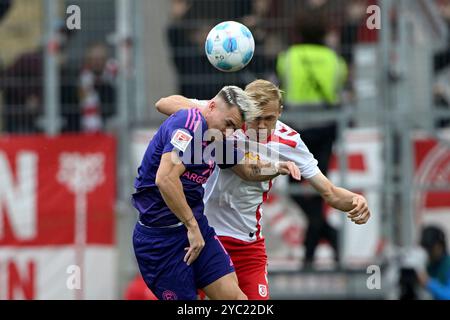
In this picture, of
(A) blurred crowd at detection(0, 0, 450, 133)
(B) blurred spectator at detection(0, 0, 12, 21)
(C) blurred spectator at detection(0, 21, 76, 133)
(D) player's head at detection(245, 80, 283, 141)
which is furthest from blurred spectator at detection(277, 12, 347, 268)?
(D) player's head at detection(245, 80, 283, 141)

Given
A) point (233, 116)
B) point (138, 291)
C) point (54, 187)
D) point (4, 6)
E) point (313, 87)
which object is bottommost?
point (138, 291)

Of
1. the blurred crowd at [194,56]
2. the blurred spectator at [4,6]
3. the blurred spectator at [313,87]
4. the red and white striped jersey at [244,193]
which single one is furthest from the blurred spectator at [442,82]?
the red and white striped jersey at [244,193]

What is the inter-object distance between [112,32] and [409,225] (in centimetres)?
407

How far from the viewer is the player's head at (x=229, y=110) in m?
8.71

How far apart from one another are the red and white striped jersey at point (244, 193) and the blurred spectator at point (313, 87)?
3.99 meters

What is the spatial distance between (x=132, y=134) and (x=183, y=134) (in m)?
5.46

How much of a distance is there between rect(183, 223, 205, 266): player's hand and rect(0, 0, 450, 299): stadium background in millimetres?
5052

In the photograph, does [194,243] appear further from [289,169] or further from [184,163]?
[289,169]

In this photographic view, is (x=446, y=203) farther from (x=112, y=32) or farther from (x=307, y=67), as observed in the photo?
(x=112, y=32)

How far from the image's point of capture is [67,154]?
14.2 metres

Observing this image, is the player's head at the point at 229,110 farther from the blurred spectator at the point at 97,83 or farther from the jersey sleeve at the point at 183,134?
the blurred spectator at the point at 97,83

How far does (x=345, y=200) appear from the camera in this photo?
935cm

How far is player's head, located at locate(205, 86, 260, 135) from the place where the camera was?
871cm

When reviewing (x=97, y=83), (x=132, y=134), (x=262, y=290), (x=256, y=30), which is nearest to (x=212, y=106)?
(x=262, y=290)
